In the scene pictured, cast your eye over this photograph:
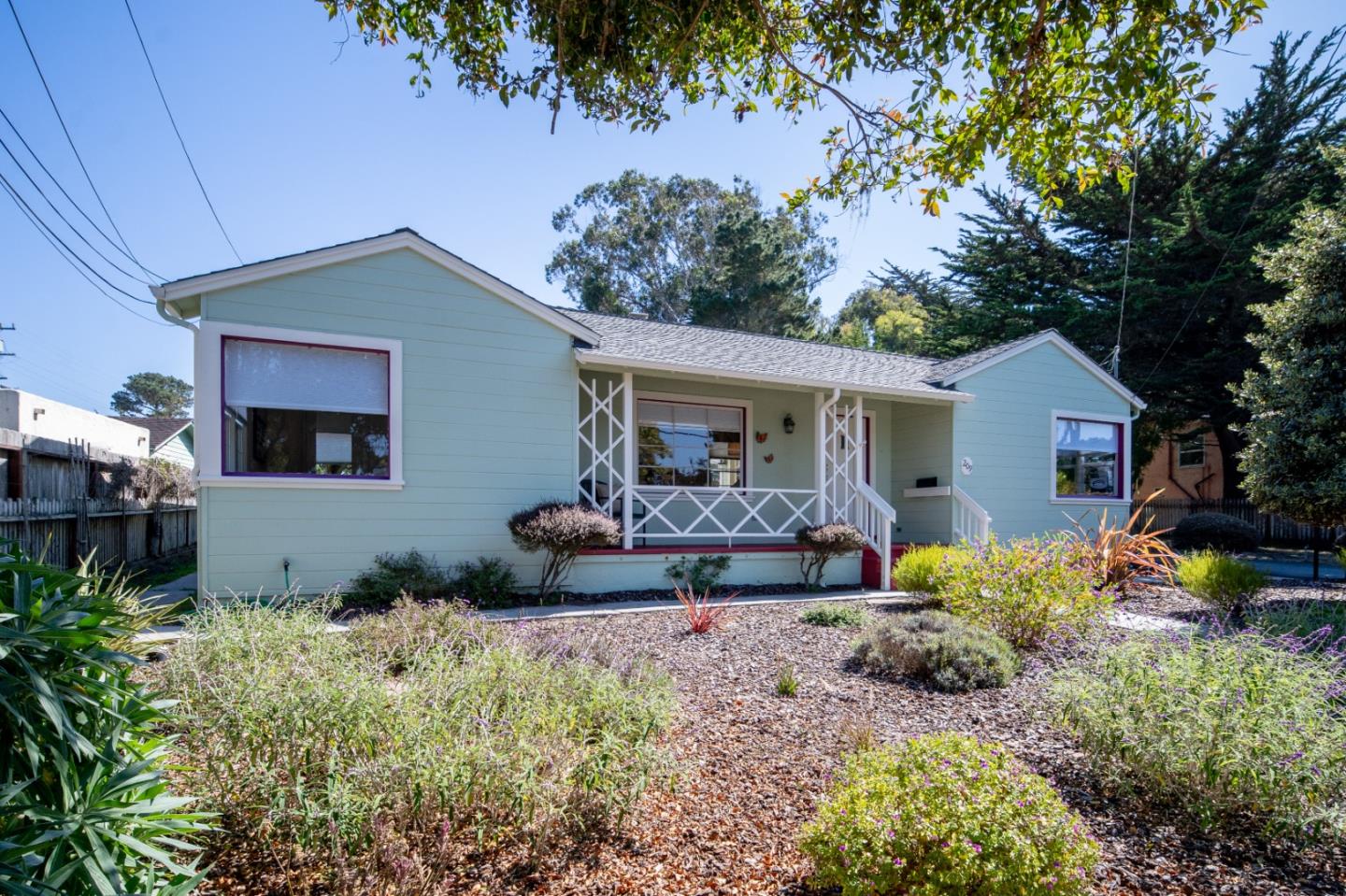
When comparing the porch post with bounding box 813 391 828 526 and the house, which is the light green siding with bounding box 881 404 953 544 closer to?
the house

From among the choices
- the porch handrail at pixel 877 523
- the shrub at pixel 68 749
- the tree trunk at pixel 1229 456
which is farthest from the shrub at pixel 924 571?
the tree trunk at pixel 1229 456

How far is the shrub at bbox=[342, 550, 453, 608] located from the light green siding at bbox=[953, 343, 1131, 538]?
8.06m

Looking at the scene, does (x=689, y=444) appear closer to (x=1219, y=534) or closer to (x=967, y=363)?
(x=967, y=363)

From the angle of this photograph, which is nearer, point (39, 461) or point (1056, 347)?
point (39, 461)

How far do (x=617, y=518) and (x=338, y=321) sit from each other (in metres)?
4.33

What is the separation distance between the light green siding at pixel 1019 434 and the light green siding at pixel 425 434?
6796 millimetres

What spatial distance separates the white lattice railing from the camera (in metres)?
9.70

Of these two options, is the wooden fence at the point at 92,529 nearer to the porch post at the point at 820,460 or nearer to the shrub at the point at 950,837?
the shrub at the point at 950,837

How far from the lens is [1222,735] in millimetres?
2955

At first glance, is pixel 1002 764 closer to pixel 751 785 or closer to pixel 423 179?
pixel 751 785

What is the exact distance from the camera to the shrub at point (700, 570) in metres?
8.92

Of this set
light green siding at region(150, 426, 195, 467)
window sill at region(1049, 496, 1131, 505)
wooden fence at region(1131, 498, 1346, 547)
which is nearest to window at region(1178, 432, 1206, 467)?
wooden fence at region(1131, 498, 1346, 547)

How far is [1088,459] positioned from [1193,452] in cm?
1430

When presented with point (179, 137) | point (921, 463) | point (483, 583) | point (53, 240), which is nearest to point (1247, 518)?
point (921, 463)
